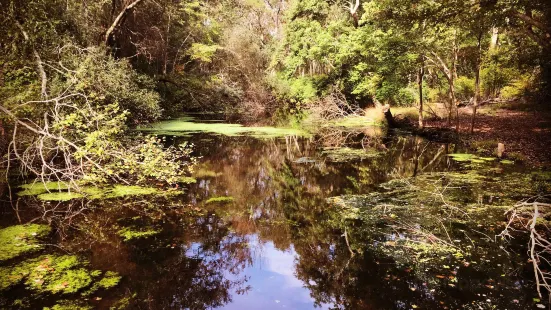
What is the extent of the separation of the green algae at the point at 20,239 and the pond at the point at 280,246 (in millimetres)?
29

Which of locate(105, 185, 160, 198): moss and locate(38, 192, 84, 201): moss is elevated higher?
locate(38, 192, 84, 201): moss

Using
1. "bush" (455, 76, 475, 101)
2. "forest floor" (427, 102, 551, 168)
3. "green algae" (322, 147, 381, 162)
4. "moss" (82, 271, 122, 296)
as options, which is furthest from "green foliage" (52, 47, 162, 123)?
"bush" (455, 76, 475, 101)

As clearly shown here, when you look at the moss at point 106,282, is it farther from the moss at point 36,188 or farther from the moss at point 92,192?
the moss at point 36,188

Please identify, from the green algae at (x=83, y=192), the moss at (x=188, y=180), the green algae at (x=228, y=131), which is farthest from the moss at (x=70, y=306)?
the green algae at (x=228, y=131)

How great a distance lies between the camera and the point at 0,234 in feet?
19.9

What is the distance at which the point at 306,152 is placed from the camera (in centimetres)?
1441

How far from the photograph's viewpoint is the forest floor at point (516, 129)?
12.2 m

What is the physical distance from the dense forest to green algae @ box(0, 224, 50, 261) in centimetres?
7

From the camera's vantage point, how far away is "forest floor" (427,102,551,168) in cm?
1216

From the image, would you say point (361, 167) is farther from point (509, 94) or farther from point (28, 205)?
point (509, 94)

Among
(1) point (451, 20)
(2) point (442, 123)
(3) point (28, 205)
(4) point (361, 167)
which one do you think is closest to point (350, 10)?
(2) point (442, 123)

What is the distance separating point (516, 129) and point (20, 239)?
63.5ft

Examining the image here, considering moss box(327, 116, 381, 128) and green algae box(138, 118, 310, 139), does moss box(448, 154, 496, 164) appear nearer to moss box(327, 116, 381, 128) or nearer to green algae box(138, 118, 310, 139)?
green algae box(138, 118, 310, 139)

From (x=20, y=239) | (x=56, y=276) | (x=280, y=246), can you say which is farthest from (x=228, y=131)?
(x=56, y=276)
